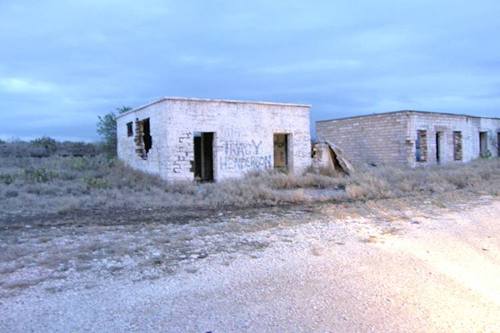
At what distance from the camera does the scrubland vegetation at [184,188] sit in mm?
11289

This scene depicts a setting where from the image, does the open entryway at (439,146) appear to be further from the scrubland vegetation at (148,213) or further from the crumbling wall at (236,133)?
the crumbling wall at (236,133)

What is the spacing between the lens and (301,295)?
430 cm

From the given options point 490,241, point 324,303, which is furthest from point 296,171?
point 324,303

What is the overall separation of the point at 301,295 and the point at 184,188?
32.8 feet

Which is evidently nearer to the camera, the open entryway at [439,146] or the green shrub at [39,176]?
the green shrub at [39,176]

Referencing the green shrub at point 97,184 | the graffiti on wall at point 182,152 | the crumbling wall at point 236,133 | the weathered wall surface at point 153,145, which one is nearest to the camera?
the green shrub at point 97,184

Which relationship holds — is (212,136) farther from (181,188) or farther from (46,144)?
(46,144)

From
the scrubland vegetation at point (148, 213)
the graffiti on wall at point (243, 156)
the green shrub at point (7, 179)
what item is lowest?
the scrubland vegetation at point (148, 213)

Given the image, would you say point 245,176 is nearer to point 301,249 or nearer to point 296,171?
point 296,171

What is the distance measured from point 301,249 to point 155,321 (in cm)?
302

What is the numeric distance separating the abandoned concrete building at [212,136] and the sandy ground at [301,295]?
9.39 metres

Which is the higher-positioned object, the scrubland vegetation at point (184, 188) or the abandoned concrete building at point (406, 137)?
the abandoned concrete building at point (406, 137)

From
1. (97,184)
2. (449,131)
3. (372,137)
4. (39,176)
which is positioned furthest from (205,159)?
(449,131)

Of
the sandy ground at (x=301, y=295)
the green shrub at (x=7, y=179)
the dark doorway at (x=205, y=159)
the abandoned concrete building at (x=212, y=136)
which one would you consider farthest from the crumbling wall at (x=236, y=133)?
the sandy ground at (x=301, y=295)
